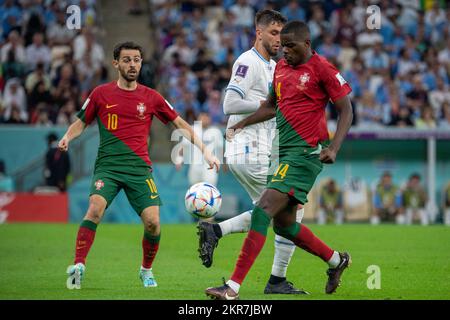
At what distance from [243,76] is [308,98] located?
148cm

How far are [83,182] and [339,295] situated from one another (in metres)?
14.4

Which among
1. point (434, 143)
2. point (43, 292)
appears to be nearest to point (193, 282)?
point (43, 292)

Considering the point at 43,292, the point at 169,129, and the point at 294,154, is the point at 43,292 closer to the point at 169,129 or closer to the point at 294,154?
the point at 294,154

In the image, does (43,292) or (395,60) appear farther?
(395,60)

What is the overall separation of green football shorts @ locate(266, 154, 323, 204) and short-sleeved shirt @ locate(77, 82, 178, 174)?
1744 millimetres

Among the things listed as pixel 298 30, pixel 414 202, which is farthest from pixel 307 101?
pixel 414 202

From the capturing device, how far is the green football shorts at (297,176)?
8.03 metres

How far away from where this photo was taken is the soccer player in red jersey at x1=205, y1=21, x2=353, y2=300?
7.96 metres

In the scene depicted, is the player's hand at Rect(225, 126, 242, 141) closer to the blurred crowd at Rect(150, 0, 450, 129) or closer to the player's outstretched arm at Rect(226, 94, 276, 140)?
the player's outstretched arm at Rect(226, 94, 276, 140)

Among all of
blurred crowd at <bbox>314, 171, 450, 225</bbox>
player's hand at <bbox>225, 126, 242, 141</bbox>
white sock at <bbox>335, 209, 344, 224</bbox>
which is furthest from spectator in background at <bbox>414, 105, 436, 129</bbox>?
player's hand at <bbox>225, 126, 242, 141</bbox>

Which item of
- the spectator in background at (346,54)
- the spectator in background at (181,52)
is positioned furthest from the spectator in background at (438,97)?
the spectator in background at (181,52)

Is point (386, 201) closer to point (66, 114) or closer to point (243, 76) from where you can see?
point (66, 114)

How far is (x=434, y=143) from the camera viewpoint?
23.4 meters

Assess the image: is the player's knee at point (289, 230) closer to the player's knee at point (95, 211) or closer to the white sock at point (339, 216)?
the player's knee at point (95, 211)
